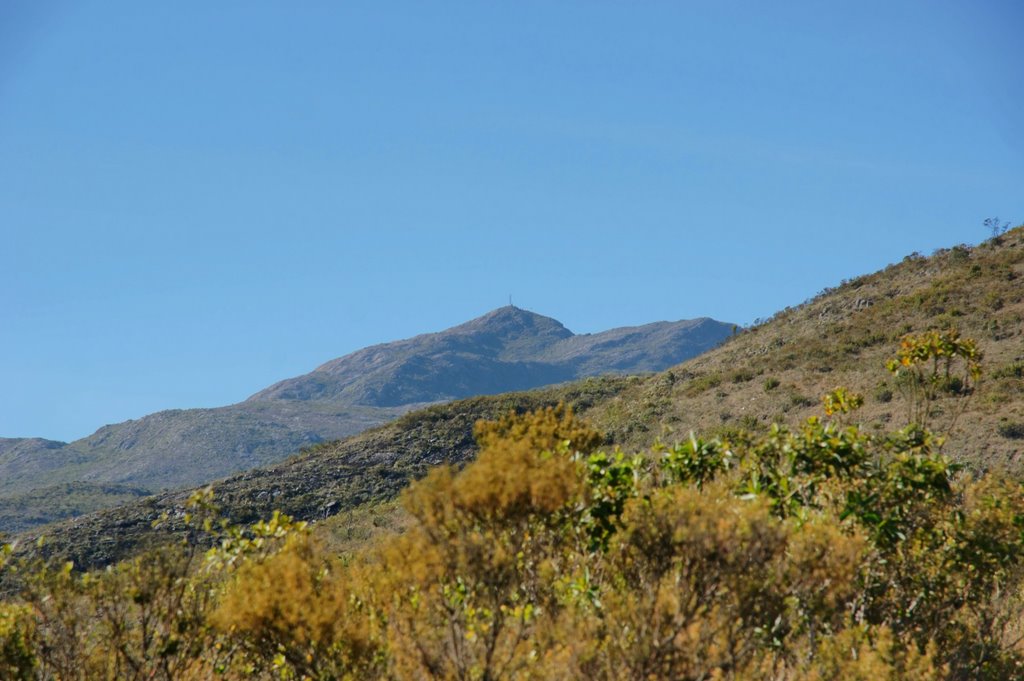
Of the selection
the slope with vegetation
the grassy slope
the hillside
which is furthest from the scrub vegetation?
the grassy slope

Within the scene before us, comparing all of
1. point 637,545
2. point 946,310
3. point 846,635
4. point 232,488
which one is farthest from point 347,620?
point 232,488

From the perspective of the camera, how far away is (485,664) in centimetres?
803

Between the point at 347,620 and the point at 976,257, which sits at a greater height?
the point at 976,257

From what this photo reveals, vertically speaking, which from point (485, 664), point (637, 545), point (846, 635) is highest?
point (637, 545)

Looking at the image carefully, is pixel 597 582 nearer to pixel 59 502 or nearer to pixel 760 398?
pixel 760 398

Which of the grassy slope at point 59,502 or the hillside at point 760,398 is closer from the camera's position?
the hillside at point 760,398

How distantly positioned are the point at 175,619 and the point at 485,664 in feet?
12.4

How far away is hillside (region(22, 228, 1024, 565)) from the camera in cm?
3700

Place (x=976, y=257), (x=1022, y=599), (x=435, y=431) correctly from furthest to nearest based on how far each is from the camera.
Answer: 1. (x=435, y=431)
2. (x=976, y=257)
3. (x=1022, y=599)

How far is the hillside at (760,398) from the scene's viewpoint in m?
37.0

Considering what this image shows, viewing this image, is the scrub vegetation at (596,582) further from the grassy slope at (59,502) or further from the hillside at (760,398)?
the grassy slope at (59,502)

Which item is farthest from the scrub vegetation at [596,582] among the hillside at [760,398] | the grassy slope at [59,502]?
the grassy slope at [59,502]

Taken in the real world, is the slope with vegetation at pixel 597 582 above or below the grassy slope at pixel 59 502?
below

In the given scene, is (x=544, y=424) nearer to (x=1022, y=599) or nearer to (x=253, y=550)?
→ (x=253, y=550)
